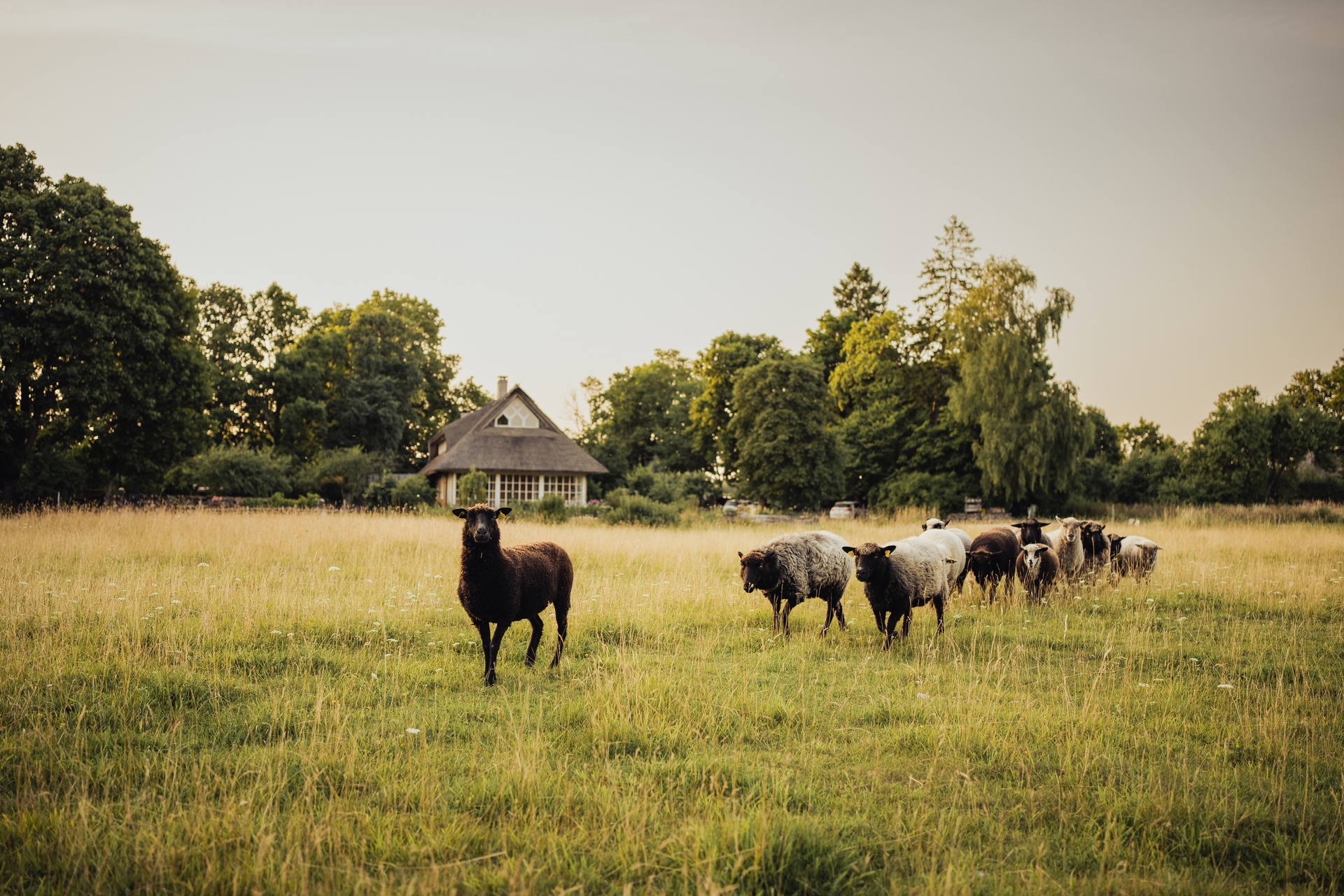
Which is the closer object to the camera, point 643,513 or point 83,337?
point 83,337

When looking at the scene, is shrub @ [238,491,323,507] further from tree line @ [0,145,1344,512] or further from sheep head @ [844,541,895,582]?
sheep head @ [844,541,895,582]

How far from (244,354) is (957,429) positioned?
147 ft

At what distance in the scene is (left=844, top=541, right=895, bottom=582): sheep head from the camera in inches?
320

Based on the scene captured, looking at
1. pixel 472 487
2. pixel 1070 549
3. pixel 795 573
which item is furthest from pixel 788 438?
pixel 795 573

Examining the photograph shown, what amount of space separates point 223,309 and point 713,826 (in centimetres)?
5378

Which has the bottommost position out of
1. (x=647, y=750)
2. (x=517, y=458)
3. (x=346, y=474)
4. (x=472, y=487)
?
(x=647, y=750)

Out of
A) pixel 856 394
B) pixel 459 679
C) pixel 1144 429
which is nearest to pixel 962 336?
pixel 856 394

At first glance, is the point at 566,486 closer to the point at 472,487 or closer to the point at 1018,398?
the point at 472,487

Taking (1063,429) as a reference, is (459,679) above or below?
below

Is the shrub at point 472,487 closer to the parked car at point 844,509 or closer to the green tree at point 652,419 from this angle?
the parked car at point 844,509

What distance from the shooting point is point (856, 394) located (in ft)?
163

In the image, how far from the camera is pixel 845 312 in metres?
63.2

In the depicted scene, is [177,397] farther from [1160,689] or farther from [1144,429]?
[1144,429]

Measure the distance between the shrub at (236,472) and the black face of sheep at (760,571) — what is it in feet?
99.7
